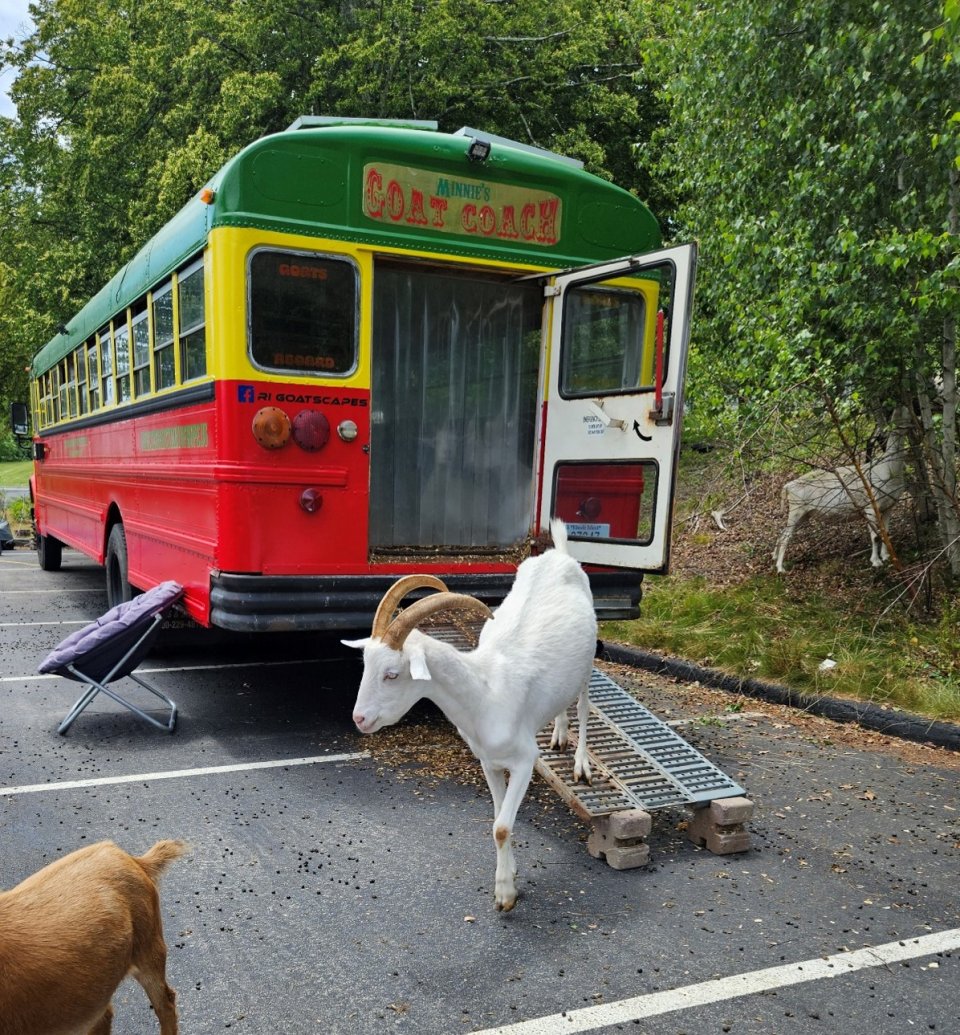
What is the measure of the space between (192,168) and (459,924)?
46.8 feet

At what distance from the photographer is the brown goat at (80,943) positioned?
6.54 ft

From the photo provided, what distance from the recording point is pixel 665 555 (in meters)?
5.45

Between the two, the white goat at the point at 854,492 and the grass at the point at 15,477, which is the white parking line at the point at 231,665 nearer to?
the white goat at the point at 854,492

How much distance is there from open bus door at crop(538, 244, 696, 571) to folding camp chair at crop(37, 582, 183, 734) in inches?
108

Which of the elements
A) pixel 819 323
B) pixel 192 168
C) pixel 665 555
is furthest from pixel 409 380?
pixel 192 168

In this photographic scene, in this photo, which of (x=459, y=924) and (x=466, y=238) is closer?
(x=459, y=924)

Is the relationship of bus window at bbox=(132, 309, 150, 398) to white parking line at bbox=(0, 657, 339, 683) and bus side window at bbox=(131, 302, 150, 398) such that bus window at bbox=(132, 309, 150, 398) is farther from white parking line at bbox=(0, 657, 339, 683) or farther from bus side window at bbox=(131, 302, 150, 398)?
white parking line at bbox=(0, 657, 339, 683)

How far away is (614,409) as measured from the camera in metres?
5.71

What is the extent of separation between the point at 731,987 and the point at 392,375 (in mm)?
4838

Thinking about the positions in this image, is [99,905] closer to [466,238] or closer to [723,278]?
[466,238]

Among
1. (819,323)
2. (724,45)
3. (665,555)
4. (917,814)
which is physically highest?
(724,45)

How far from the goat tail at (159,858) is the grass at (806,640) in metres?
5.07

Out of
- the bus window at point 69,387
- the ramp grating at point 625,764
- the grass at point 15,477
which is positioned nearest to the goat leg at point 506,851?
the ramp grating at point 625,764

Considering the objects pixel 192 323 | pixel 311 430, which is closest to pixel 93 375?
pixel 192 323
